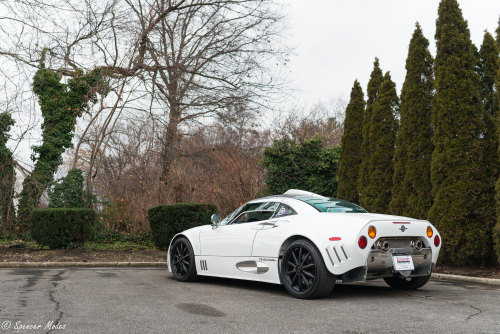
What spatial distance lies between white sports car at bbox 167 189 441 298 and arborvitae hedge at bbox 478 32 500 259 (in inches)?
156

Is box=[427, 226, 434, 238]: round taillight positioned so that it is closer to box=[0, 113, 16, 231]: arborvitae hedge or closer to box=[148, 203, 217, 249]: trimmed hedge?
box=[148, 203, 217, 249]: trimmed hedge

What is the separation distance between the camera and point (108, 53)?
19156 mm

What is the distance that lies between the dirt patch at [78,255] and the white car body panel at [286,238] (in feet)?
17.3

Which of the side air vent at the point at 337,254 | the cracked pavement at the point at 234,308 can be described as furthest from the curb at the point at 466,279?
the side air vent at the point at 337,254

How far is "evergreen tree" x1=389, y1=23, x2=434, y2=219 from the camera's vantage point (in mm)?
12008

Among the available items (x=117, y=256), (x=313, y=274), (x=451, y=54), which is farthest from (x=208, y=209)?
(x=313, y=274)

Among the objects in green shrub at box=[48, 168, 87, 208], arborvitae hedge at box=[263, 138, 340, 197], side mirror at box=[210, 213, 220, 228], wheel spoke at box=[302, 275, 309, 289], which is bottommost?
wheel spoke at box=[302, 275, 309, 289]

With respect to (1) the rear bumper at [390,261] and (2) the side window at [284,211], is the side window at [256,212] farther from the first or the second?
(1) the rear bumper at [390,261]

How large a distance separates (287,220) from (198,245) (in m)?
1.98

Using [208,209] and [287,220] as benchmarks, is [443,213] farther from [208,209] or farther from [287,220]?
[208,209]

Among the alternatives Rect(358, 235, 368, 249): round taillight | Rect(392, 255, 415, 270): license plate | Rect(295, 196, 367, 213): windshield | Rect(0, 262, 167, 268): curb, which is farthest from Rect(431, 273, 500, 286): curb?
Rect(0, 262, 167, 268): curb

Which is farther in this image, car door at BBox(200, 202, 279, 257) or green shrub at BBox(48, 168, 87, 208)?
green shrub at BBox(48, 168, 87, 208)

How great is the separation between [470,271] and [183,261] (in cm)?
581

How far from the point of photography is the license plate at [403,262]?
645 cm
